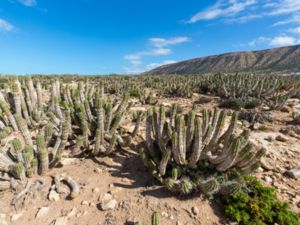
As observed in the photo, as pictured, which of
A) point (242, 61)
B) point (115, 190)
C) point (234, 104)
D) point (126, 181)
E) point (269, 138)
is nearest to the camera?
point (115, 190)

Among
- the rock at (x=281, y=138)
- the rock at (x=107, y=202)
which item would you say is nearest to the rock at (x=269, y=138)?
the rock at (x=281, y=138)

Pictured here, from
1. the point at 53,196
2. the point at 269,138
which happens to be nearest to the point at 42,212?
the point at 53,196

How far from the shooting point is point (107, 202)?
2924 millimetres

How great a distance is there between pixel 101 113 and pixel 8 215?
6.58ft

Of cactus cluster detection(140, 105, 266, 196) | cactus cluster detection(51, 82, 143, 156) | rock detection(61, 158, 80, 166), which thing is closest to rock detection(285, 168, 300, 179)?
cactus cluster detection(140, 105, 266, 196)

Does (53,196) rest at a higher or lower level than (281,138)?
lower

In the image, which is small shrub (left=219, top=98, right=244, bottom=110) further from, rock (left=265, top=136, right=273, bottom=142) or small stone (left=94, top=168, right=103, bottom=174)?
small stone (left=94, top=168, right=103, bottom=174)

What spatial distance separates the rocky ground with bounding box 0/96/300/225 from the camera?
2701 mm

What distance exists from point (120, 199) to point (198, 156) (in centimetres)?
125

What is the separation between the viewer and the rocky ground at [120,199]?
2701 mm

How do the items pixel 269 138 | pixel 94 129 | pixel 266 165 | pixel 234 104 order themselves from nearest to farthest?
pixel 266 165
pixel 94 129
pixel 269 138
pixel 234 104

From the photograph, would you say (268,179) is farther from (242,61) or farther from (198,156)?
(242,61)

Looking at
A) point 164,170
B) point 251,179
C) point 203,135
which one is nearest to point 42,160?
point 164,170

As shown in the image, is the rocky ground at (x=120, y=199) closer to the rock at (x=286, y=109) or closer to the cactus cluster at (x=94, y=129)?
the cactus cluster at (x=94, y=129)
